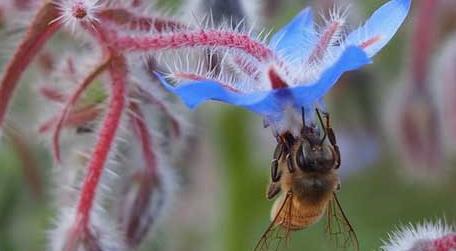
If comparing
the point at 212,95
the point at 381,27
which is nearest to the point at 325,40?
the point at 381,27

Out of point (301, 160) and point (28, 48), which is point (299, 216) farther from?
point (28, 48)

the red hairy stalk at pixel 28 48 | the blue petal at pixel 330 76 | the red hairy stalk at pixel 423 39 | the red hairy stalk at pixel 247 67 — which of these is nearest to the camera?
the blue petal at pixel 330 76

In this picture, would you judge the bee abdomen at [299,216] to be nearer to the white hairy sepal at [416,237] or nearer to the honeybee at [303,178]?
the honeybee at [303,178]

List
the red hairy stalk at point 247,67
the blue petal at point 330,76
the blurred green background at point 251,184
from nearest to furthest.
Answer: the blue petal at point 330,76
the red hairy stalk at point 247,67
the blurred green background at point 251,184

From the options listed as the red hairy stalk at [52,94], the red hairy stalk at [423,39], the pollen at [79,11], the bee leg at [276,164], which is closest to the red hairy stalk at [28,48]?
the pollen at [79,11]

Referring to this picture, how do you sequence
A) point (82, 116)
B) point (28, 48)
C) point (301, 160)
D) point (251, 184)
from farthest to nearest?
point (251, 184), point (82, 116), point (28, 48), point (301, 160)

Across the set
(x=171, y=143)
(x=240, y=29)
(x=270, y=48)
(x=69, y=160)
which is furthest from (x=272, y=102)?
(x=69, y=160)

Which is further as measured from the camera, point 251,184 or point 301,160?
point 251,184

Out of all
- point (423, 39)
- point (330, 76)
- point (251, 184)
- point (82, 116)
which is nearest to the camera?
point (330, 76)

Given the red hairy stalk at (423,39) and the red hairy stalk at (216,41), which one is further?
the red hairy stalk at (423,39)
